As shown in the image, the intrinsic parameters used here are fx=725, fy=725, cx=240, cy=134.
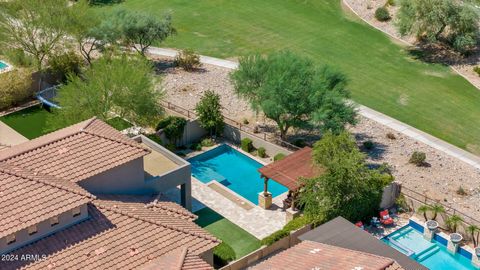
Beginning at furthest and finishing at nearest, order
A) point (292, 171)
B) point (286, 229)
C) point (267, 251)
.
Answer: point (292, 171) → point (286, 229) → point (267, 251)

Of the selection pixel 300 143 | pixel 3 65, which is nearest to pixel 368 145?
pixel 300 143

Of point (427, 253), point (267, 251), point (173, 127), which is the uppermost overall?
point (173, 127)

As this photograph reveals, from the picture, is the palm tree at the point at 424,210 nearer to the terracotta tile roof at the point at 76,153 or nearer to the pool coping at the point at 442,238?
the pool coping at the point at 442,238

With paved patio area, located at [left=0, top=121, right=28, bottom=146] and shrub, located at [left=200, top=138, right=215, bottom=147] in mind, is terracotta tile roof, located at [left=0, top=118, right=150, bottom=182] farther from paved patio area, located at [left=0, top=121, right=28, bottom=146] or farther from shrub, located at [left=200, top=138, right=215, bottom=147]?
paved patio area, located at [left=0, top=121, right=28, bottom=146]

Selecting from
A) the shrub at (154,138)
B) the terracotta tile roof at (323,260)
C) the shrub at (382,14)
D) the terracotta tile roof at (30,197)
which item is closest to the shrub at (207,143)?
the shrub at (154,138)

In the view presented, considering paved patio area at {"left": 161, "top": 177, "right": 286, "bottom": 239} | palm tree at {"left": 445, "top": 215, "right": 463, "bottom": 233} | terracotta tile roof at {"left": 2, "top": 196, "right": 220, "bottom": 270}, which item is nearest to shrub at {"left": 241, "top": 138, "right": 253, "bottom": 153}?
paved patio area at {"left": 161, "top": 177, "right": 286, "bottom": 239}

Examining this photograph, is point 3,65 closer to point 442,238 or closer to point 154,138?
point 154,138
